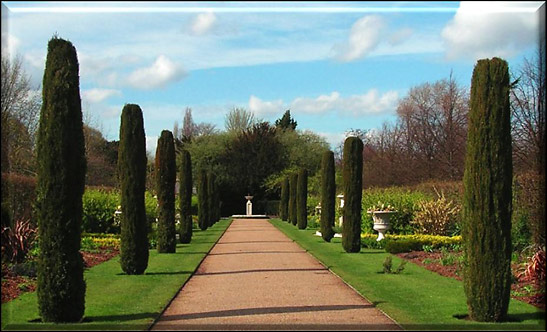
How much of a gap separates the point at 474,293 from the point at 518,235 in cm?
971

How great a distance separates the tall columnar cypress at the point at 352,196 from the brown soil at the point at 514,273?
1475 millimetres

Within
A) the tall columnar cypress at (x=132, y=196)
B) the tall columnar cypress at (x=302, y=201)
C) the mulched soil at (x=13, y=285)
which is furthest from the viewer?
the tall columnar cypress at (x=302, y=201)

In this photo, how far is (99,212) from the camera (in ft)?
87.6

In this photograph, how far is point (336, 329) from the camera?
27.6 ft

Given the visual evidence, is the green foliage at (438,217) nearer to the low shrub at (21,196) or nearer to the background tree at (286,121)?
the low shrub at (21,196)

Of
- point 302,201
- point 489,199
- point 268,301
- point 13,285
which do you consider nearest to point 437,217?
point 302,201

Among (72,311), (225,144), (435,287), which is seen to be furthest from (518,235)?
(225,144)

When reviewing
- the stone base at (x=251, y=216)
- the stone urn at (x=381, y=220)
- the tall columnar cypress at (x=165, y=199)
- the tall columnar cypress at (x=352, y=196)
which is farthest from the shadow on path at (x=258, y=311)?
the stone base at (x=251, y=216)

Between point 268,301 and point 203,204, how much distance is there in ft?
80.2

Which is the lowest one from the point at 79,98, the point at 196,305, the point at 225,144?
the point at 196,305

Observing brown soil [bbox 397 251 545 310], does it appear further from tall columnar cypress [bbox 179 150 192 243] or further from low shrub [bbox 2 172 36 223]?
low shrub [bbox 2 172 36 223]

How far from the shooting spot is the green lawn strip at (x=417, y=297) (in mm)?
8805

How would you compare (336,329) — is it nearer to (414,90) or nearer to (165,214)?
(165,214)

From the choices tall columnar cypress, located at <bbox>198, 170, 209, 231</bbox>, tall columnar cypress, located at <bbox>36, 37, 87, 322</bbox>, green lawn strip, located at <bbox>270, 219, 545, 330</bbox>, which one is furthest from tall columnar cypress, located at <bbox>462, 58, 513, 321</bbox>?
tall columnar cypress, located at <bbox>198, 170, 209, 231</bbox>
